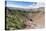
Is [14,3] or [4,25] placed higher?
[14,3]

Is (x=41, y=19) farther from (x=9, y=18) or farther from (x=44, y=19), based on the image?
(x=9, y=18)

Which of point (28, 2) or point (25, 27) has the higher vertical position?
point (28, 2)

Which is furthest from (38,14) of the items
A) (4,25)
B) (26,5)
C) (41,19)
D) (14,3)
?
(4,25)

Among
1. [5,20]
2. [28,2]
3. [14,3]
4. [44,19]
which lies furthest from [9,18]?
[44,19]

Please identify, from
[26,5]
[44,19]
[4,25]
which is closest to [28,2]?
[26,5]

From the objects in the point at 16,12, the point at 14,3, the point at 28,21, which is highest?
the point at 14,3

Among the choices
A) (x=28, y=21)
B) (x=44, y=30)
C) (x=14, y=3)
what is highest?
(x=14, y=3)

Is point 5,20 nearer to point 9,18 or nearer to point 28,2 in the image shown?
point 9,18
